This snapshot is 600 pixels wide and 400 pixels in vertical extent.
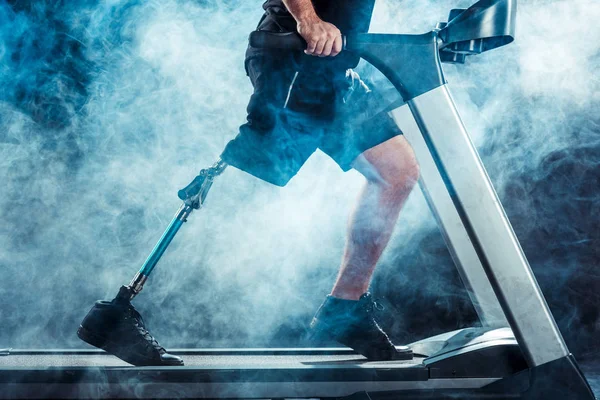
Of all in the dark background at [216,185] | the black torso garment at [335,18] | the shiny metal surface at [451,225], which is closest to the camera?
the black torso garment at [335,18]

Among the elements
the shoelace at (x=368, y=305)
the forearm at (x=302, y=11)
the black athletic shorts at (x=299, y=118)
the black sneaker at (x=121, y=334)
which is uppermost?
the forearm at (x=302, y=11)

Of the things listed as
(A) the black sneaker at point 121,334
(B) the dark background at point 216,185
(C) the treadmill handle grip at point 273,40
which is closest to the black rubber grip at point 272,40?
(C) the treadmill handle grip at point 273,40

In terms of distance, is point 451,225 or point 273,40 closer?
point 273,40

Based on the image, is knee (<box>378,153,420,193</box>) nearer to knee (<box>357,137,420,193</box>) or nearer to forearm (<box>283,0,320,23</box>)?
knee (<box>357,137,420,193</box>)

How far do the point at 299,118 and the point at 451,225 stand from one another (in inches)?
19.0

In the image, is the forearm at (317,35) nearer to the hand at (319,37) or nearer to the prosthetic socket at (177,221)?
the hand at (319,37)

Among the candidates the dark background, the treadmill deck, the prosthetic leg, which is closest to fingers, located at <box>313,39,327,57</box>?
the prosthetic leg

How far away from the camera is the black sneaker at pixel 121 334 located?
135 centimetres

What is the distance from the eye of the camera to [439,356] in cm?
143

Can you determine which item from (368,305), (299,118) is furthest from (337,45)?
(368,305)

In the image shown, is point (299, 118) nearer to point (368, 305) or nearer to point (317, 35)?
point (317, 35)

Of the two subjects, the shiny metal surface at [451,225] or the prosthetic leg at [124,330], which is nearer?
the prosthetic leg at [124,330]

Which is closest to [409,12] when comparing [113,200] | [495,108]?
[495,108]

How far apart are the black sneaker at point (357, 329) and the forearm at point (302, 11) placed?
662 millimetres
